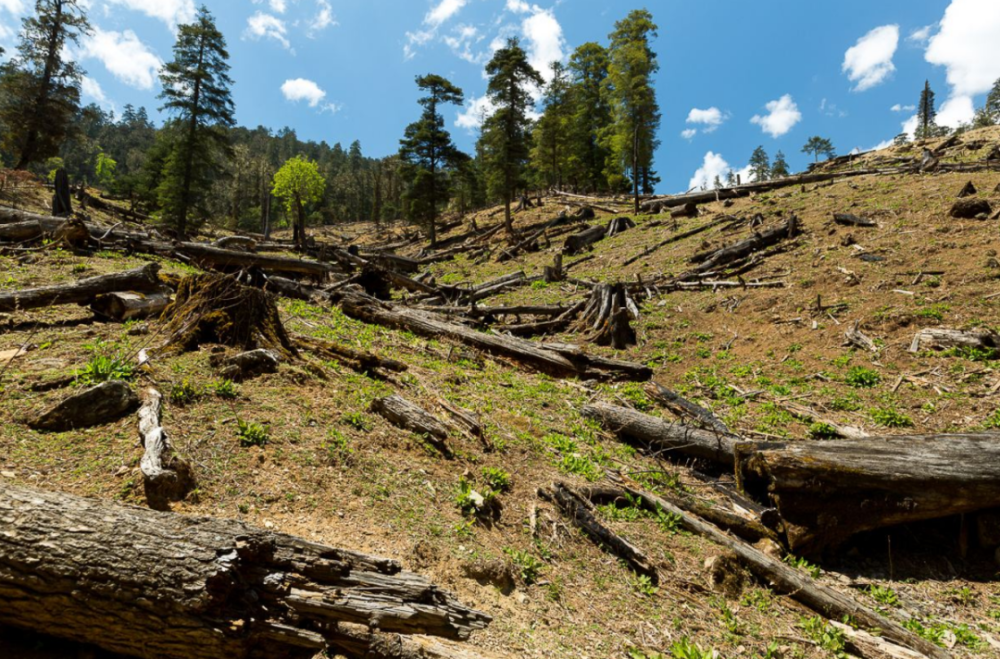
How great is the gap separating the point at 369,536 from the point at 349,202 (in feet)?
302

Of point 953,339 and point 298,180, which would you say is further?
point 298,180

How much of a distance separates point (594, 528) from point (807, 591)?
227 centimetres

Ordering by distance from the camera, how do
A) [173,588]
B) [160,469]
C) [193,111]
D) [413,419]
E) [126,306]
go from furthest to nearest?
[193,111] → [126,306] → [413,419] → [160,469] → [173,588]

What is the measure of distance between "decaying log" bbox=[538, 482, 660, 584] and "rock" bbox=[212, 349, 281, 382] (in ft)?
13.7

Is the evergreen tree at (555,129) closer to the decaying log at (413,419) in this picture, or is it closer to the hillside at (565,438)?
the hillside at (565,438)

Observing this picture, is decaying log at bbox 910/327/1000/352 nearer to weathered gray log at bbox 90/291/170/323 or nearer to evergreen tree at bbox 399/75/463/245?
weathered gray log at bbox 90/291/170/323

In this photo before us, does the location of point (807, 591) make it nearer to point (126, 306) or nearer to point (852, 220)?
point (126, 306)

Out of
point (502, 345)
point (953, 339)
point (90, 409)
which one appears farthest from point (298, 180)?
point (953, 339)

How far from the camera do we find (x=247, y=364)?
20.7 ft

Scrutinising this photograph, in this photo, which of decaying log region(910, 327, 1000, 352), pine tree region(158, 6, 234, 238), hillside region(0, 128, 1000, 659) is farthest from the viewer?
pine tree region(158, 6, 234, 238)

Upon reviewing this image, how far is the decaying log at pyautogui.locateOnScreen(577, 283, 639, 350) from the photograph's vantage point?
12.9 meters

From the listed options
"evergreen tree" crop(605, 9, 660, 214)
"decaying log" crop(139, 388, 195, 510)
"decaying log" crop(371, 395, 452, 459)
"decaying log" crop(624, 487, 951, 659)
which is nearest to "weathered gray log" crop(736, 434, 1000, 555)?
"decaying log" crop(624, 487, 951, 659)

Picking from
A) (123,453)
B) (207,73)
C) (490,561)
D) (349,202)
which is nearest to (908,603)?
(490,561)

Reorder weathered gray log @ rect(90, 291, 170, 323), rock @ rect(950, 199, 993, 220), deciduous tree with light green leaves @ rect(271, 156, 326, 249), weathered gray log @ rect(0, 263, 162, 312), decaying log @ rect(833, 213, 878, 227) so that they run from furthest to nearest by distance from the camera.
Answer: deciduous tree with light green leaves @ rect(271, 156, 326, 249) → decaying log @ rect(833, 213, 878, 227) → rock @ rect(950, 199, 993, 220) → weathered gray log @ rect(90, 291, 170, 323) → weathered gray log @ rect(0, 263, 162, 312)
